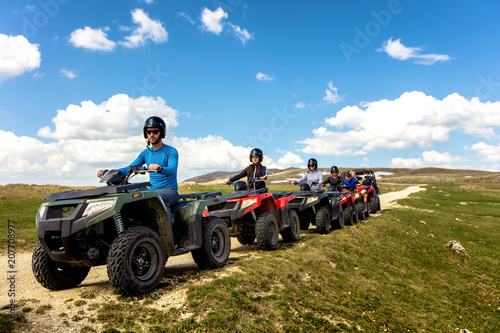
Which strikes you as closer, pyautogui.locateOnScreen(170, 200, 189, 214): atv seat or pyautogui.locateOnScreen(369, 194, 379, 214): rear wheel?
pyautogui.locateOnScreen(170, 200, 189, 214): atv seat

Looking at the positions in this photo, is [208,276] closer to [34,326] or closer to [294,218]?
[34,326]

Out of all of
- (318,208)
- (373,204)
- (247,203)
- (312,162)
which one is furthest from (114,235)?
(373,204)

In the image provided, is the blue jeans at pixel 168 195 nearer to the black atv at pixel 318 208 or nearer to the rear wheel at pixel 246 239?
the rear wheel at pixel 246 239

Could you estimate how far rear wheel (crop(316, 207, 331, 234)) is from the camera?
43.9ft

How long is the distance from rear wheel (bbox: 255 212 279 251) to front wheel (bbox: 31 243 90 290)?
4738 mm

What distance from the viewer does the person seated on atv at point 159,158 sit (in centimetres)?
642

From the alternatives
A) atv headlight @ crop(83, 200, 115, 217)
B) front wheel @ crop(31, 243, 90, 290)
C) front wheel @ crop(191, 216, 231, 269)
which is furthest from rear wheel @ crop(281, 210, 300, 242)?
atv headlight @ crop(83, 200, 115, 217)

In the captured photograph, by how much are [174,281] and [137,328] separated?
190cm

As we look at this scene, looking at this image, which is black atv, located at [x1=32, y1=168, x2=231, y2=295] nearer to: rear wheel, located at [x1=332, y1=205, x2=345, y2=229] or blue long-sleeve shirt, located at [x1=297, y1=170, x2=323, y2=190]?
rear wheel, located at [x1=332, y1=205, x2=345, y2=229]

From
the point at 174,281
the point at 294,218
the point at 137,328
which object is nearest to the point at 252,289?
the point at 174,281

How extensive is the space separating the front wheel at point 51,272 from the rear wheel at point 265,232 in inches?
187

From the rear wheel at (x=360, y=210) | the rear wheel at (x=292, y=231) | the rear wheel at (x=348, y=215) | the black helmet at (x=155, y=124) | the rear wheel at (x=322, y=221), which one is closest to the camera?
the black helmet at (x=155, y=124)

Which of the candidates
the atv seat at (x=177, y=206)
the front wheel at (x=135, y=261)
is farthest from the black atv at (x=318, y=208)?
the front wheel at (x=135, y=261)

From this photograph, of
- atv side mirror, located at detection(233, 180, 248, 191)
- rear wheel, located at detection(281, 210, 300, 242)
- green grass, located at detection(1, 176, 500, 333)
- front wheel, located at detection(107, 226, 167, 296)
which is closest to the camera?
front wheel, located at detection(107, 226, 167, 296)
